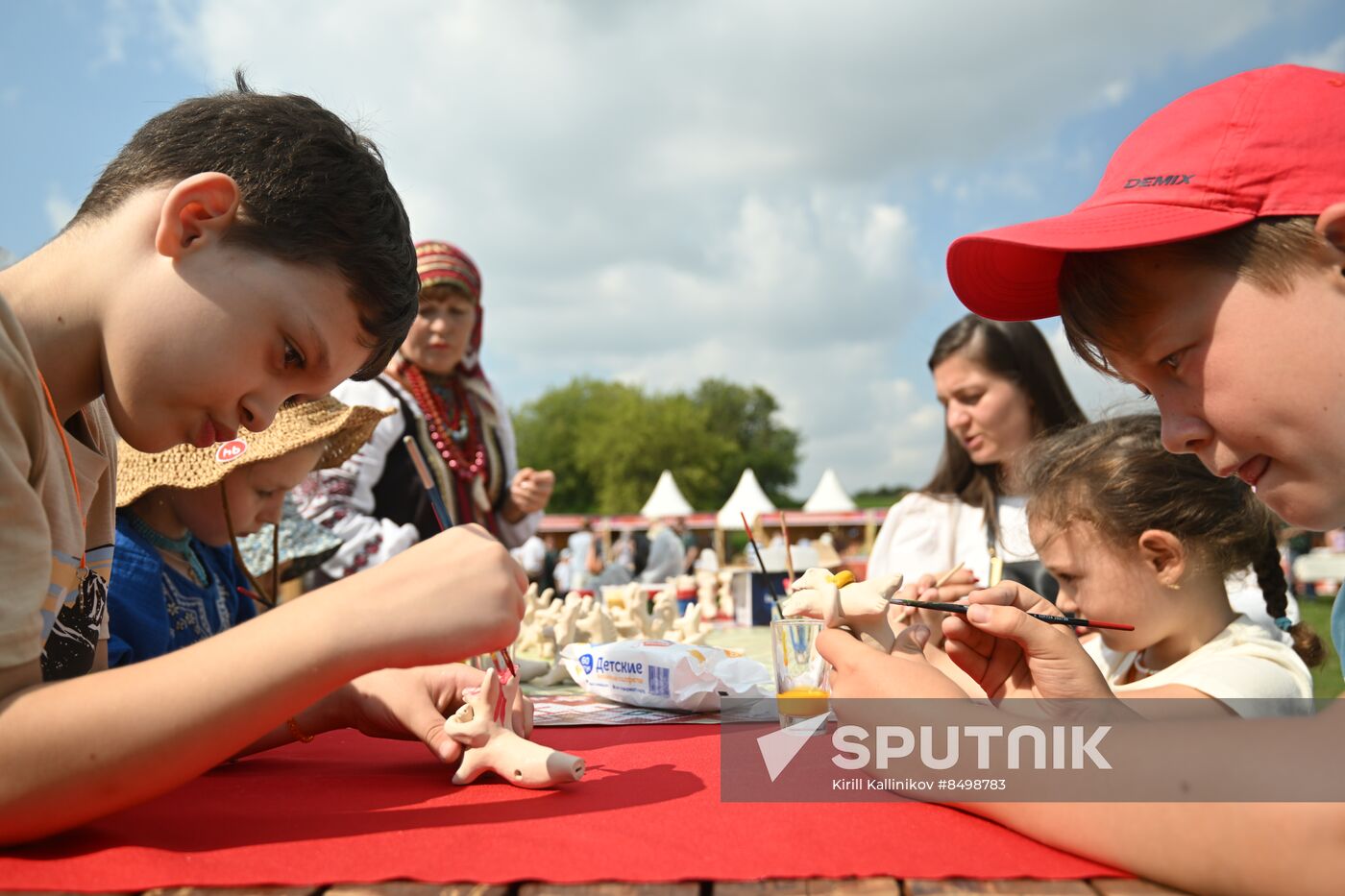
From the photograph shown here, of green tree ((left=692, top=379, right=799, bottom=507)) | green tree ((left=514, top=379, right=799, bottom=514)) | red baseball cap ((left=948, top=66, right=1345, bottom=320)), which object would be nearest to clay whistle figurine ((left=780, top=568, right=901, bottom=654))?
red baseball cap ((left=948, top=66, right=1345, bottom=320))

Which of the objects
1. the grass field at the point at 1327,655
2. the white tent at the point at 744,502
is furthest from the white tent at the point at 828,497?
the grass field at the point at 1327,655

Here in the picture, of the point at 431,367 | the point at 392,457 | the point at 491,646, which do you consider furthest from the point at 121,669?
the point at 431,367

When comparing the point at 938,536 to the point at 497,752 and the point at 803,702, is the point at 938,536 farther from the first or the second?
the point at 497,752

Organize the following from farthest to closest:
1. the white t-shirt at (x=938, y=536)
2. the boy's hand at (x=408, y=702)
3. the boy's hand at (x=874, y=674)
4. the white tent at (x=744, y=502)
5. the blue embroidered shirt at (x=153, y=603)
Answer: the white tent at (x=744, y=502), the white t-shirt at (x=938, y=536), the blue embroidered shirt at (x=153, y=603), the boy's hand at (x=408, y=702), the boy's hand at (x=874, y=674)

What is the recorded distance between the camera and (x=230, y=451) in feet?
7.21

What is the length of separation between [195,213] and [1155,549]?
194 centimetres

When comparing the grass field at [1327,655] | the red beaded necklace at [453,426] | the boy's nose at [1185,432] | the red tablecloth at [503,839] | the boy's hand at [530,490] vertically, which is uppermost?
the red beaded necklace at [453,426]

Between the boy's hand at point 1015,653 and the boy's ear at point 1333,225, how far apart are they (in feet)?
2.01

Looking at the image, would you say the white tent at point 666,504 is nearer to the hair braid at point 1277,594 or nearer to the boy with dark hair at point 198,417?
the hair braid at point 1277,594

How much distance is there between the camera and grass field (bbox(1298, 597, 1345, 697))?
5207mm

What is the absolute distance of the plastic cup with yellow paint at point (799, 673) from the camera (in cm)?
160

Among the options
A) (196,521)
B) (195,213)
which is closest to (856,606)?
(195,213)

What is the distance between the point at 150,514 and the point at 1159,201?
2.09 m

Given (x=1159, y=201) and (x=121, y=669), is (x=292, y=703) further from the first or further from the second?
(x=1159, y=201)
